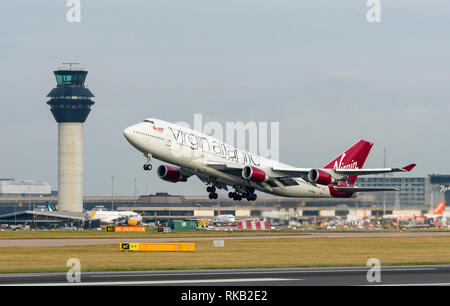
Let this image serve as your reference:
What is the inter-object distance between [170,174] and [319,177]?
590 inches

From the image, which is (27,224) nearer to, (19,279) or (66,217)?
(66,217)

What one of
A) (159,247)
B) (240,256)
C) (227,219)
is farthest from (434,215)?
(240,256)

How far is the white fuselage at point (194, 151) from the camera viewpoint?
236ft

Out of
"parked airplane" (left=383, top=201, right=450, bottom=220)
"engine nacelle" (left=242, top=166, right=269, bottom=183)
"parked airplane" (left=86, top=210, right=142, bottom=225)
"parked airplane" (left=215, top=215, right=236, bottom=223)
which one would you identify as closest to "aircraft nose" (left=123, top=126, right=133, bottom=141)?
"engine nacelle" (left=242, top=166, right=269, bottom=183)

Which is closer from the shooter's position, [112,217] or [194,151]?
[194,151]

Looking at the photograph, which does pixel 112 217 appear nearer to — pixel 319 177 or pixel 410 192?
pixel 410 192

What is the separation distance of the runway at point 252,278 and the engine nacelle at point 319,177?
27117 mm

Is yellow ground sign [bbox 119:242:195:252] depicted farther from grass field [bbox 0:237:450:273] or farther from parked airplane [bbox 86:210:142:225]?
parked airplane [bbox 86:210:142:225]

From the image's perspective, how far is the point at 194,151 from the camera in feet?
246

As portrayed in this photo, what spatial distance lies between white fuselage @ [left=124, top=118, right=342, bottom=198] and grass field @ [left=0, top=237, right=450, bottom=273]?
694 centimetres
